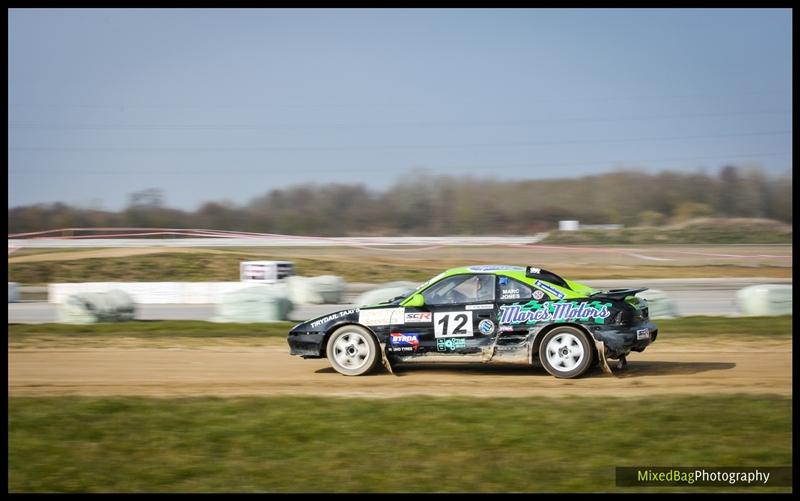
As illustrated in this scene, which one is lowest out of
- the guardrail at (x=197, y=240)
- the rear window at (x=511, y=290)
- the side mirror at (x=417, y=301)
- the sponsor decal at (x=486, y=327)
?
the sponsor decal at (x=486, y=327)

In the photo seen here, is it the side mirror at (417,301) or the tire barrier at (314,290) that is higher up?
the side mirror at (417,301)

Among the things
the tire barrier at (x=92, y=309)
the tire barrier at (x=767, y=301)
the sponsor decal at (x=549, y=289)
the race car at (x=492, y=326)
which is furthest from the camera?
the tire barrier at (x=92, y=309)

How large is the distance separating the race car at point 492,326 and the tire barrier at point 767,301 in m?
9.83

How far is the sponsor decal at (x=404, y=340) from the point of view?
1100 centimetres

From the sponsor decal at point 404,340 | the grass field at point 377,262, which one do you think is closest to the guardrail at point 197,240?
the grass field at point 377,262

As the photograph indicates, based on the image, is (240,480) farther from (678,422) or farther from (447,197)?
(447,197)

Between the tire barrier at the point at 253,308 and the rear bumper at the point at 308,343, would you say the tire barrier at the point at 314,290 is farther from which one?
the rear bumper at the point at 308,343

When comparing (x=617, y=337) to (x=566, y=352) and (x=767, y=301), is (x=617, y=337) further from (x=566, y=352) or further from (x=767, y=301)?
(x=767, y=301)

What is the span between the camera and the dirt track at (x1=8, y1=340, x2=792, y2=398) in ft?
33.4

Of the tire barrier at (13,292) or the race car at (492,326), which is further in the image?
the tire barrier at (13,292)

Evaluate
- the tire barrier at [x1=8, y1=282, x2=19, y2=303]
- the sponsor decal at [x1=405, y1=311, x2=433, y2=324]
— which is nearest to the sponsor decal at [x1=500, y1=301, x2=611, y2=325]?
the sponsor decal at [x1=405, y1=311, x2=433, y2=324]

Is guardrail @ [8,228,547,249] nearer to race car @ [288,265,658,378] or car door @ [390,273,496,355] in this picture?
race car @ [288,265,658,378]

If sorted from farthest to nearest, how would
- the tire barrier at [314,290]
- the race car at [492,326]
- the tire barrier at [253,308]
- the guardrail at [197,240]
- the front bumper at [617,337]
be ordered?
the guardrail at [197,240]
the tire barrier at [314,290]
the tire barrier at [253,308]
the race car at [492,326]
the front bumper at [617,337]

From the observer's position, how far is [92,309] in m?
19.6
